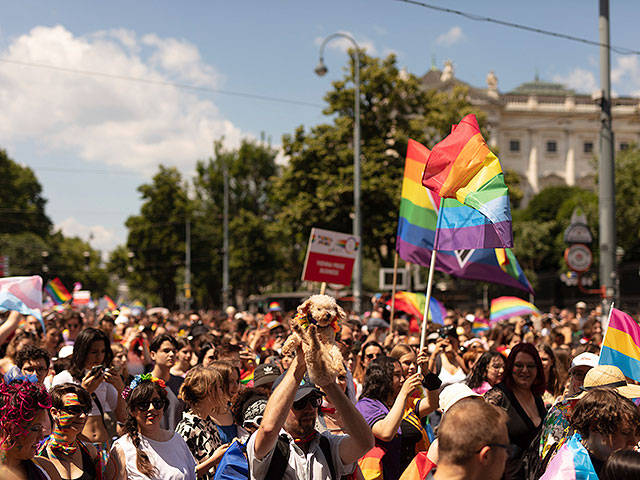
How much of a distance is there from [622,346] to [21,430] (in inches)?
168

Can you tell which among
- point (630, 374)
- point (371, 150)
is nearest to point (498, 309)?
point (630, 374)

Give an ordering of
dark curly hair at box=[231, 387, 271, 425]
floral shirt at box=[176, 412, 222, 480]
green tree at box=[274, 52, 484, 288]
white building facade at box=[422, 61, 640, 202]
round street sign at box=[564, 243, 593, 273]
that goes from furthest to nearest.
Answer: white building facade at box=[422, 61, 640, 202] < green tree at box=[274, 52, 484, 288] < round street sign at box=[564, 243, 593, 273] < floral shirt at box=[176, 412, 222, 480] < dark curly hair at box=[231, 387, 271, 425]

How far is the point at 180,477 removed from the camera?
4.40 m

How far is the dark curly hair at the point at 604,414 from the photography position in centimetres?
355

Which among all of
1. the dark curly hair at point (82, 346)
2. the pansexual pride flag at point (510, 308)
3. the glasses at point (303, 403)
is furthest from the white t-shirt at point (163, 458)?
the pansexual pride flag at point (510, 308)

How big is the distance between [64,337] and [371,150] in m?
23.3

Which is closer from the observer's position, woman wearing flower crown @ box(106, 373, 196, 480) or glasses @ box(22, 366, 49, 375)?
woman wearing flower crown @ box(106, 373, 196, 480)

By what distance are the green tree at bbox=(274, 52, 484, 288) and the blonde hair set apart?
2635cm

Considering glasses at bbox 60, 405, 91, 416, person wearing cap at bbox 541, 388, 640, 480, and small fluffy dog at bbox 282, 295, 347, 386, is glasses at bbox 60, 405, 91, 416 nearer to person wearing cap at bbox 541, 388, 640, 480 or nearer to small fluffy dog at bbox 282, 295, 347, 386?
small fluffy dog at bbox 282, 295, 347, 386

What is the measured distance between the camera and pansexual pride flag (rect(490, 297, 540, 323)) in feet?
46.1

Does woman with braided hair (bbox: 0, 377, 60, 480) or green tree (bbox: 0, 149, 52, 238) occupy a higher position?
green tree (bbox: 0, 149, 52, 238)

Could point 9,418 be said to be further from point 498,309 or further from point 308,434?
point 498,309

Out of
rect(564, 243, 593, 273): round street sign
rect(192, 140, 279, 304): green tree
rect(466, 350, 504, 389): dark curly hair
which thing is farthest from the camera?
rect(192, 140, 279, 304): green tree

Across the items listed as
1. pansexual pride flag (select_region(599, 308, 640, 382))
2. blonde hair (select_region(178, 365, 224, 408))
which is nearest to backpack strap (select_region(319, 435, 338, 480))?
blonde hair (select_region(178, 365, 224, 408))
